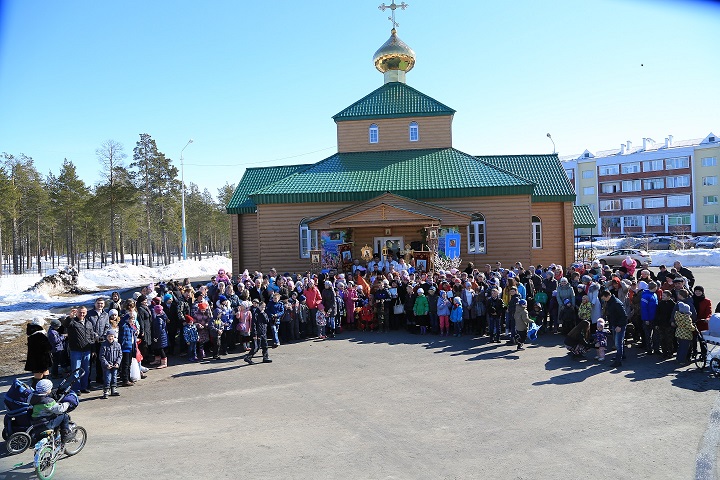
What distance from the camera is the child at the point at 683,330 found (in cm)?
1017

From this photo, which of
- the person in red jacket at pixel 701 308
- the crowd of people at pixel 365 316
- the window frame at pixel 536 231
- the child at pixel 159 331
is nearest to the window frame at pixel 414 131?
the window frame at pixel 536 231

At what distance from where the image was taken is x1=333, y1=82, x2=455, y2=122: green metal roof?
27469mm

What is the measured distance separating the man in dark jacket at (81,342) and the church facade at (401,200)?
42.1 feet

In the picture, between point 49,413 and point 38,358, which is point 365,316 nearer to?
point 38,358

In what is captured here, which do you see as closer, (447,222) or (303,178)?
(447,222)

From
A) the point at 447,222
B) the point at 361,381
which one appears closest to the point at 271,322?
the point at 361,381

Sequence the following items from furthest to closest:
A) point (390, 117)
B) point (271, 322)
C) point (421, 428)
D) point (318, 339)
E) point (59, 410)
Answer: point (390, 117), point (318, 339), point (271, 322), point (421, 428), point (59, 410)

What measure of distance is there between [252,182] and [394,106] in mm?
9053

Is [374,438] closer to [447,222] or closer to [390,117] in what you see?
[447,222]

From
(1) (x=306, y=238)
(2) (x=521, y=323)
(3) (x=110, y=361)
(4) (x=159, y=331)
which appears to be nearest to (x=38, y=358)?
(3) (x=110, y=361)

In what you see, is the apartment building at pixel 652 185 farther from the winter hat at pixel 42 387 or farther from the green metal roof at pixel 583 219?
the winter hat at pixel 42 387

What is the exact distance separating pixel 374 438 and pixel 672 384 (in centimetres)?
578

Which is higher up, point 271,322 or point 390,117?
point 390,117

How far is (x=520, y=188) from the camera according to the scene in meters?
23.4
